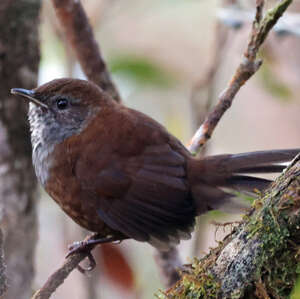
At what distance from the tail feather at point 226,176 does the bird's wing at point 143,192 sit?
0.21 ft

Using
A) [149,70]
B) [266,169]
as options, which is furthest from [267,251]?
[149,70]

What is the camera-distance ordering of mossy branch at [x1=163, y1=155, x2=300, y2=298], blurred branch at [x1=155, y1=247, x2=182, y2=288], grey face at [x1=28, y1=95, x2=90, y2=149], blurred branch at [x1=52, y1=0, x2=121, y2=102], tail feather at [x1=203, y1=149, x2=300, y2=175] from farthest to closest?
blurred branch at [x1=155, y1=247, x2=182, y2=288] < blurred branch at [x1=52, y1=0, x2=121, y2=102] < grey face at [x1=28, y1=95, x2=90, y2=149] < tail feather at [x1=203, y1=149, x2=300, y2=175] < mossy branch at [x1=163, y1=155, x2=300, y2=298]

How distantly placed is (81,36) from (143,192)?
1096 millimetres

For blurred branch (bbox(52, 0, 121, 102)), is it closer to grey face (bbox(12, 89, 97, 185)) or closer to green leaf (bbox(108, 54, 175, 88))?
grey face (bbox(12, 89, 97, 185))

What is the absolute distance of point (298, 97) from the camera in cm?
531

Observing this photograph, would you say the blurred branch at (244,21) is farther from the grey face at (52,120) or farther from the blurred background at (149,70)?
the grey face at (52,120)

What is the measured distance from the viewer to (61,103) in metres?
2.89

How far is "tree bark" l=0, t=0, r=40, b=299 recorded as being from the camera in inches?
121

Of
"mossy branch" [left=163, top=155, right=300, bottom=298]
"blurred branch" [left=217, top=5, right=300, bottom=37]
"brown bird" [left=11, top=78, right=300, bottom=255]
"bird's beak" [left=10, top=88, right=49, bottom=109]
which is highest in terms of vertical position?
"blurred branch" [left=217, top=5, right=300, bottom=37]

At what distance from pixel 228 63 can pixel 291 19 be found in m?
2.65

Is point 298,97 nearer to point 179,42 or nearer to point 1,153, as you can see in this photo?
point 179,42

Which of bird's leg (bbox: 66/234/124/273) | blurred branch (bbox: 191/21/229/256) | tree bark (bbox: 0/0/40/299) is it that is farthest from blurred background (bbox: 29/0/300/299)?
bird's leg (bbox: 66/234/124/273)

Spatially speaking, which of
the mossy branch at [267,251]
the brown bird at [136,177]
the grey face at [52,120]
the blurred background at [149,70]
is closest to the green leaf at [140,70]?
the blurred background at [149,70]

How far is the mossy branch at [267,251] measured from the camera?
4.66ft
